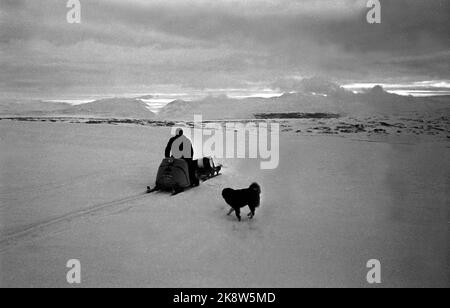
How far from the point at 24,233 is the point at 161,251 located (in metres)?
2.61

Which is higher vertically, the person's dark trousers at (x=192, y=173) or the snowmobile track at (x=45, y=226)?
the person's dark trousers at (x=192, y=173)

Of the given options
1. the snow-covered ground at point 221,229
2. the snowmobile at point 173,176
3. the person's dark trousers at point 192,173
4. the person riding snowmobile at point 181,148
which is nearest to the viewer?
the snow-covered ground at point 221,229

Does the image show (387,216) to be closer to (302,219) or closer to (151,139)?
(302,219)

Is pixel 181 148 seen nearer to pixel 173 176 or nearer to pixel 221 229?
pixel 173 176

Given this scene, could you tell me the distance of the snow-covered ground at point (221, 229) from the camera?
15.1ft

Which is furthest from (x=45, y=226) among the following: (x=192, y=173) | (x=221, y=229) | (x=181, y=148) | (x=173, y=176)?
(x=192, y=173)

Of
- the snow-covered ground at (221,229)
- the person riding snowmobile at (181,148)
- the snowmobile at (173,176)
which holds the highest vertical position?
the person riding snowmobile at (181,148)

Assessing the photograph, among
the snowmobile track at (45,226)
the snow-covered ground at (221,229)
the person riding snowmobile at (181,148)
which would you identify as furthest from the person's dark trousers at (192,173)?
the snowmobile track at (45,226)

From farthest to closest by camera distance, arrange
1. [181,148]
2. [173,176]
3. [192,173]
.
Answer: [192,173] < [181,148] < [173,176]

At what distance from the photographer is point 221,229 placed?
6.15 meters

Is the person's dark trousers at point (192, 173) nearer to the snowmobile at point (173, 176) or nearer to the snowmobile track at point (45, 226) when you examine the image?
the snowmobile at point (173, 176)

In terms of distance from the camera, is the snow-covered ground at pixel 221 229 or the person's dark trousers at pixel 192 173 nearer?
the snow-covered ground at pixel 221 229

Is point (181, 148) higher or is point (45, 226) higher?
point (181, 148)
